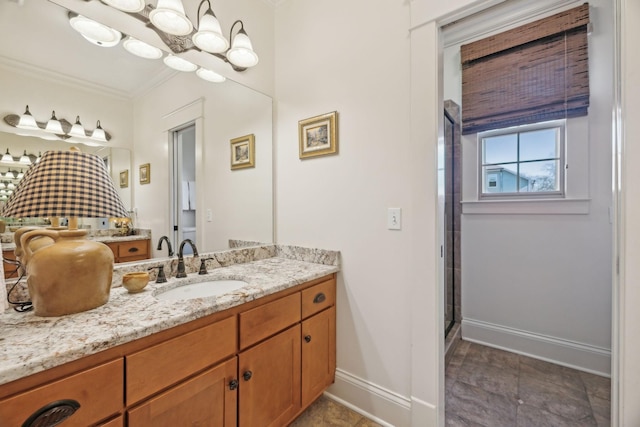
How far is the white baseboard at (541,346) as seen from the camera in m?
1.99

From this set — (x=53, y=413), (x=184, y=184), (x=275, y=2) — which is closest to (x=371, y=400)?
(x=53, y=413)

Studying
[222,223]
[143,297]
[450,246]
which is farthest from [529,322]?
[143,297]

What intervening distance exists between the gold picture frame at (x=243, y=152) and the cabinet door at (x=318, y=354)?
1.13 meters

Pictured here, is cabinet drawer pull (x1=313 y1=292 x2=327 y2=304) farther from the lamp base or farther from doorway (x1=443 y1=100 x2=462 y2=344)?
doorway (x1=443 y1=100 x2=462 y2=344)

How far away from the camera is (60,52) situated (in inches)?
46.9

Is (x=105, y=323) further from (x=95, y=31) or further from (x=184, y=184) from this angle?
(x=95, y=31)

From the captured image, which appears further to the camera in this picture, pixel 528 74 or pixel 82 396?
pixel 528 74

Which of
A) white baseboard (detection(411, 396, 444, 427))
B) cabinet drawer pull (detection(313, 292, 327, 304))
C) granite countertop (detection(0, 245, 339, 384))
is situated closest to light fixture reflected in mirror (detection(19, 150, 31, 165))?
granite countertop (detection(0, 245, 339, 384))

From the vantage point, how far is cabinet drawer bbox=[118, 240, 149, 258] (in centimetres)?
134

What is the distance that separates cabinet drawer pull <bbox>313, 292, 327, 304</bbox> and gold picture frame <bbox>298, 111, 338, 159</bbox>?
34.3 inches

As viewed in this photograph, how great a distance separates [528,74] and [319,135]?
5.90 ft

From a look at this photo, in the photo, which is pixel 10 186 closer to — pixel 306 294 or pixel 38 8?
pixel 38 8

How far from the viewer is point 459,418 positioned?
1603 mm

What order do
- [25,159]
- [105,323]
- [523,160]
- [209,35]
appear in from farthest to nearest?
[523,160], [209,35], [25,159], [105,323]
